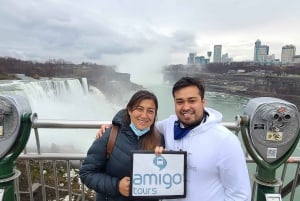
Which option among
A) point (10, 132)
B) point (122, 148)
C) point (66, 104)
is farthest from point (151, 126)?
point (66, 104)

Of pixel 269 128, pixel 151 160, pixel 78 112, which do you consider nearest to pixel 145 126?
pixel 151 160

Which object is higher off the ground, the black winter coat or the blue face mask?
the blue face mask

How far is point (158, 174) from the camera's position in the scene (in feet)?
5.73

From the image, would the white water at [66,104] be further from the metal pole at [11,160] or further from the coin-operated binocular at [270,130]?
the metal pole at [11,160]

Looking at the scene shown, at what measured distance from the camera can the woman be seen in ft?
5.82

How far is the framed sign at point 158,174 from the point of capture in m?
1.71

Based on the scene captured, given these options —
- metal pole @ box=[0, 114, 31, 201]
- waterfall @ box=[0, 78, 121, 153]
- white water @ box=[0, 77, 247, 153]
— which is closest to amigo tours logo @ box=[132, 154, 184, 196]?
metal pole @ box=[0, 114, 31, 201]

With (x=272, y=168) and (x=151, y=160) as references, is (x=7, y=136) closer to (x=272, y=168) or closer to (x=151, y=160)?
(x=151, y=160)

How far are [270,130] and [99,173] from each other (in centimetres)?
112

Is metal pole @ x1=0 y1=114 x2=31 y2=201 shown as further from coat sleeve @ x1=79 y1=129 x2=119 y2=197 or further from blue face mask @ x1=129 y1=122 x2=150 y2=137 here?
blue face mask @ x1=129 y1=122 x2=150 y2=137

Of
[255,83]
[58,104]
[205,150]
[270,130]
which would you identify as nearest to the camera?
[205,150]

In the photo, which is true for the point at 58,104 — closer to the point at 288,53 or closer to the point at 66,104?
the point at 66,104

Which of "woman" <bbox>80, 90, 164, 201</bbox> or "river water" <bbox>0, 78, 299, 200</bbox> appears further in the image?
"river water" <bbox>0, 78, 299, 200</bbox>

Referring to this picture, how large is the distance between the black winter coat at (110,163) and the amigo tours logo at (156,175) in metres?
0.08
